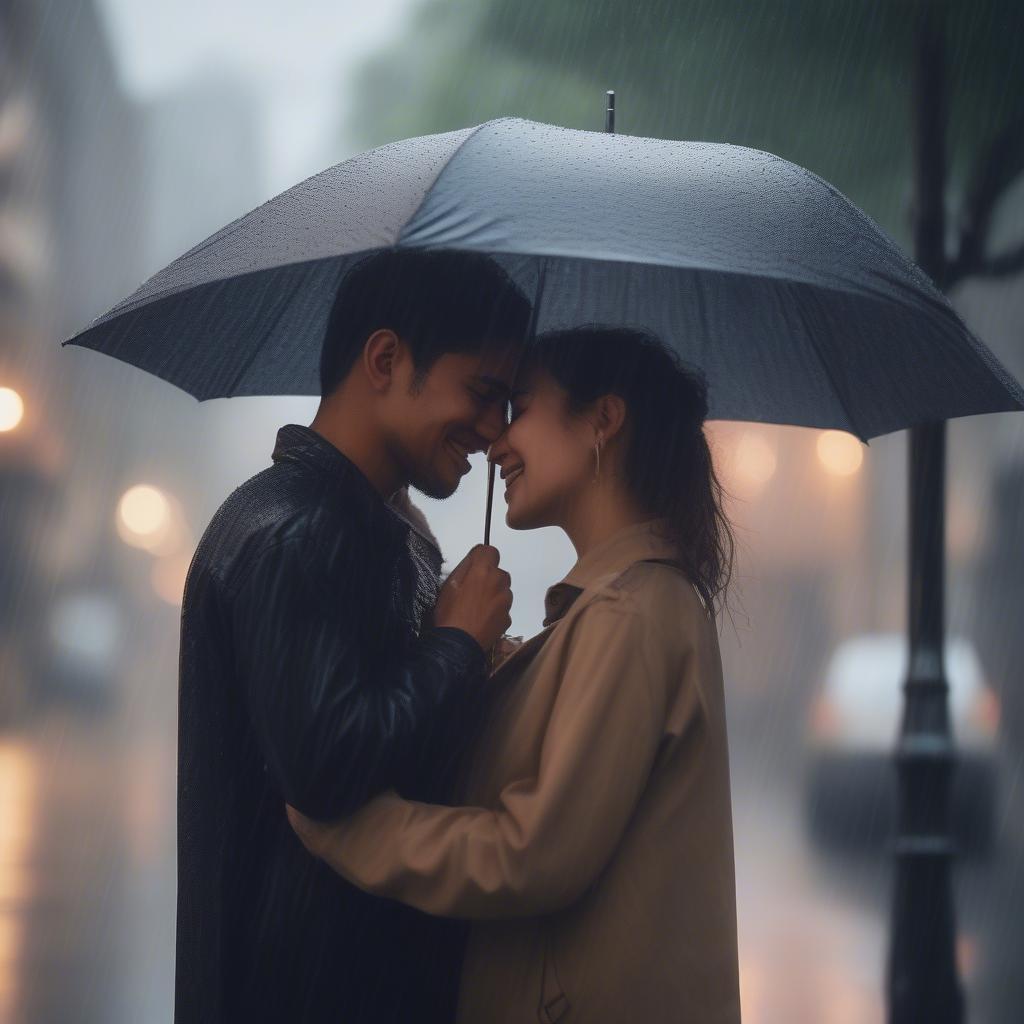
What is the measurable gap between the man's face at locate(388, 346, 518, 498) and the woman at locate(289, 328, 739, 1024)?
0.07 m

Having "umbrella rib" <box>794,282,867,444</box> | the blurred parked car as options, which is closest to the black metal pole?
"umbrella rib" <box>794,282,867,444</box>

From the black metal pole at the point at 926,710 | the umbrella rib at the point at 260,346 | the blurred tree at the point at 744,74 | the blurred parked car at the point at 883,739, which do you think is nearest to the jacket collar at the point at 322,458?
the umbrella rib at the point at 260,346

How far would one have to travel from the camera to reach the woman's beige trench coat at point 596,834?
8.02 ft

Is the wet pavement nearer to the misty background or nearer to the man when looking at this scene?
the misty background

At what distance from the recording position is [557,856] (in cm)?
243

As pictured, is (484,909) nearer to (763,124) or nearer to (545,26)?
(763,124)

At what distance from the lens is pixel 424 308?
2838 millimetres

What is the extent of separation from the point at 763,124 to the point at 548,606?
7.57 m

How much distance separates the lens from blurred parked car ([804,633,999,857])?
30.2 ft

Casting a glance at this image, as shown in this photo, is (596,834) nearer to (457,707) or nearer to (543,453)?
(457,707)

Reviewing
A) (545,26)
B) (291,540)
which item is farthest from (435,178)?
(545,26)

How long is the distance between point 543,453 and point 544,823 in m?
0.82

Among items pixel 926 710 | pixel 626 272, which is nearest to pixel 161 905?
pixel 926 710

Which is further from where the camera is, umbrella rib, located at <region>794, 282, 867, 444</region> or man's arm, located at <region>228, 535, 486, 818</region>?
→ umbrella rib, located at <region>794, 282, 867, 444</region>
